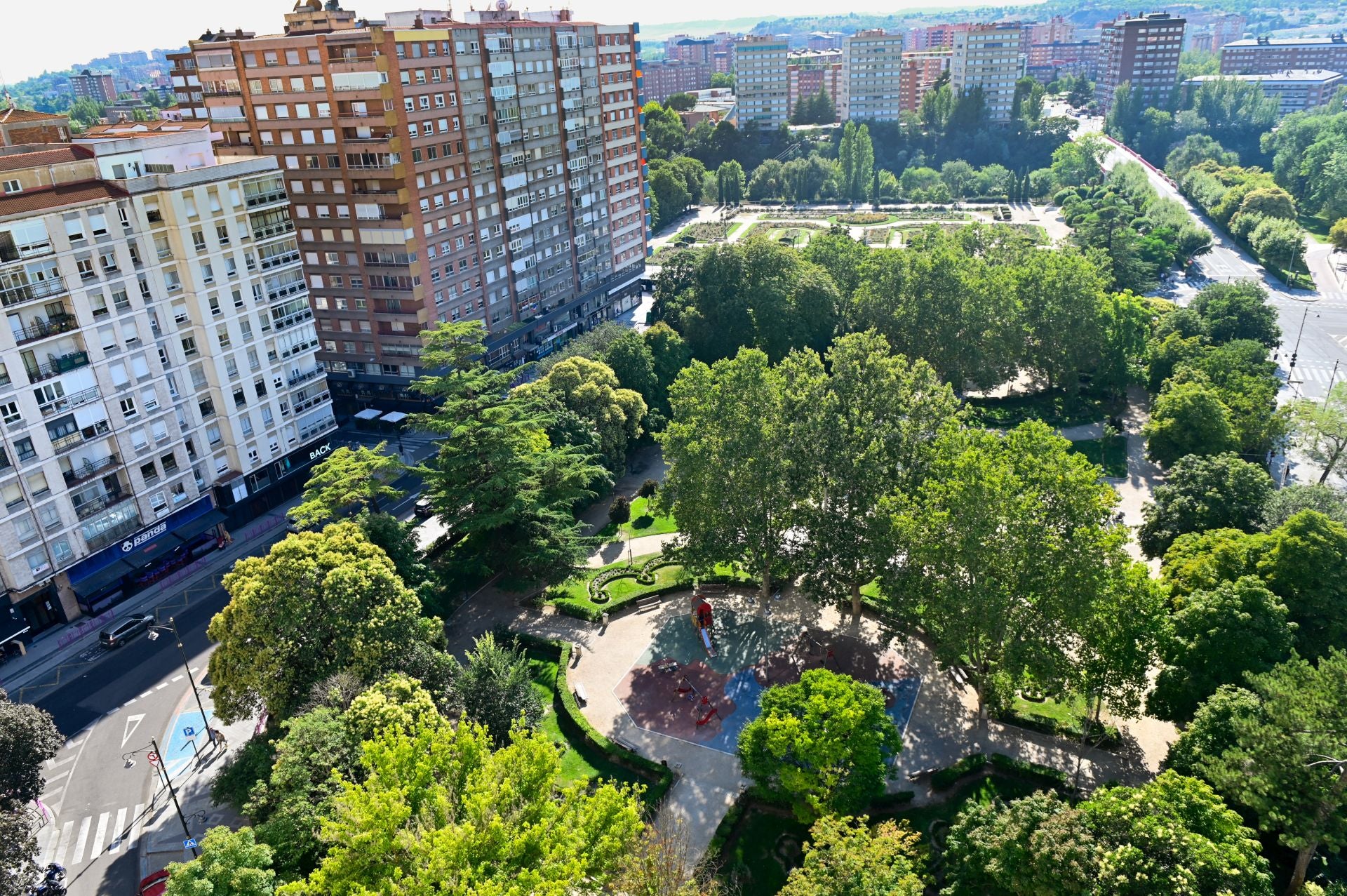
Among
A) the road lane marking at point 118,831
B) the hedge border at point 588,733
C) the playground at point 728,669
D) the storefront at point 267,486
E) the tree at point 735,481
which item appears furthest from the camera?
the storefront at point 267,486

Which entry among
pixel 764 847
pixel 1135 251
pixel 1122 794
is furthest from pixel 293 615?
pixel 1135 251

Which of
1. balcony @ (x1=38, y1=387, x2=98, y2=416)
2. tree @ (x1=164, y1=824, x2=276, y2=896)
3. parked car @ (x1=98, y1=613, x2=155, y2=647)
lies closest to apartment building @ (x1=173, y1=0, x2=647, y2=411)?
balcony @ (x1=38, y1=387, x2=98, y2=416)

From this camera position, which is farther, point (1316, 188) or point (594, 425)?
point (1316, 188)

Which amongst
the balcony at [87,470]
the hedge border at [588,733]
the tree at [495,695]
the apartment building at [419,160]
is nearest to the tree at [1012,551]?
the hedge border at [588,733]

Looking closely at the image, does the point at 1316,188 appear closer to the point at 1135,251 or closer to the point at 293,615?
the point at 1135,251

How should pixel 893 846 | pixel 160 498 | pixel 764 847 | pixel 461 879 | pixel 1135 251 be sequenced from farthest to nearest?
pixel 1135 251 → pixel 160 498 → pixel 764 847 → pixel 893 846 → pixel 461 879

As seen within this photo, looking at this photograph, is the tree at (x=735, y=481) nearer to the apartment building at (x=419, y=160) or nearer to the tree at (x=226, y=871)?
the tree at (x=226, y=871)
